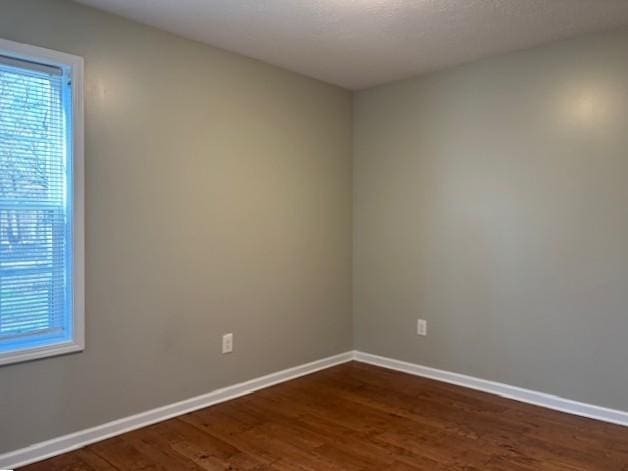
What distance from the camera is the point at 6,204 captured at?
228 cm

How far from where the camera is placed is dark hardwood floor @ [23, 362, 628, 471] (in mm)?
2332

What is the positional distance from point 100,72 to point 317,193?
5.80 feet

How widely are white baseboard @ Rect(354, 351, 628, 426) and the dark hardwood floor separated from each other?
0.24 feet

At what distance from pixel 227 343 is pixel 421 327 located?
1.47 meters

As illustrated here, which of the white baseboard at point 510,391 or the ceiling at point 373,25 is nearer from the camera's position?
the ceiling at point 373,25

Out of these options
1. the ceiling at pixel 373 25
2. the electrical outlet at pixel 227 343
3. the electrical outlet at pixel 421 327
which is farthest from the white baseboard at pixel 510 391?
the ceiling at pixel 373 25

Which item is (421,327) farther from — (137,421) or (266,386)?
(137,421)

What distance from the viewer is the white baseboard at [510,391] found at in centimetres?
284

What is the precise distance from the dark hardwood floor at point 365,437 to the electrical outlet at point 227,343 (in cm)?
33

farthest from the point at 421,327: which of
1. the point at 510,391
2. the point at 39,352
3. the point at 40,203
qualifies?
the point at 40,203

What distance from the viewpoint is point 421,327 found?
3.69 meters

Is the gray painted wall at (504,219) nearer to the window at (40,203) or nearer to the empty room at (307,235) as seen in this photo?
the empty room at (307,235)

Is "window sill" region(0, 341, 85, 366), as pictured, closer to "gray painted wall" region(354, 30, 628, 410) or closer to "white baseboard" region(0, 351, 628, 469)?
"white baseboard" region(0, 351, 628, 469)

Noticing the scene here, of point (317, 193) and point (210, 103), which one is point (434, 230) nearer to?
point (317, 193)
